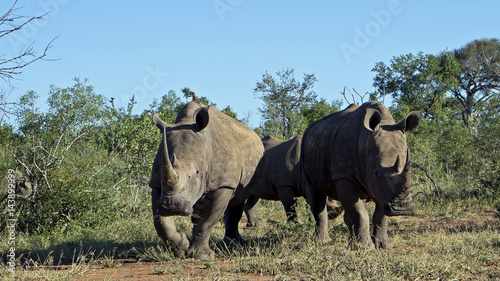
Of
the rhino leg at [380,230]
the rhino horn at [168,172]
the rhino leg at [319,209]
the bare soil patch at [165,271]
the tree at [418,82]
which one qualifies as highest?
the tree at [418,82]

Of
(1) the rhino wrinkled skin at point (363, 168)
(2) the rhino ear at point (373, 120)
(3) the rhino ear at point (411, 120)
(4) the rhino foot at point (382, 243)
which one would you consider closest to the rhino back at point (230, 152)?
(1) the rhino wrinkled skin at point (363, 168)

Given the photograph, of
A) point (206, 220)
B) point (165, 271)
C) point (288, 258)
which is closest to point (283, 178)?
point (206, 220)

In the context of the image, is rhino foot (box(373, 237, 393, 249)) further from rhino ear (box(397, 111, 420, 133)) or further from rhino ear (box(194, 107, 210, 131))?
rhino ear (box(194, 107, 210, 131))

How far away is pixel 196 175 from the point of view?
259 inches

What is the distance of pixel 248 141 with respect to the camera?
28.0 feet

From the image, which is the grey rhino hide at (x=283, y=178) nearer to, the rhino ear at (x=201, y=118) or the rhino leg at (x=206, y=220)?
the rhino leg at (x=206, y=220)

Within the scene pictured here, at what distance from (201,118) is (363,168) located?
7.04 feet

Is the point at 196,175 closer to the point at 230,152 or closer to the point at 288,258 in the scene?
the point at 230,152

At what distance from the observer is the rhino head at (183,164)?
5.99 meters

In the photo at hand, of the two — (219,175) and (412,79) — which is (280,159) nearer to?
(219,175)

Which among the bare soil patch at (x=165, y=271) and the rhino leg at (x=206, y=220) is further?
the rhino leg at (x=206, y=220)

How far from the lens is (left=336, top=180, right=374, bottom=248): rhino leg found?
750 centimetres

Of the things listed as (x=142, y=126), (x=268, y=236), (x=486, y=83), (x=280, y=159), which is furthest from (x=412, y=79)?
(x=268, y=236)

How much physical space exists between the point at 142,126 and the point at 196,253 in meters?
5.09
